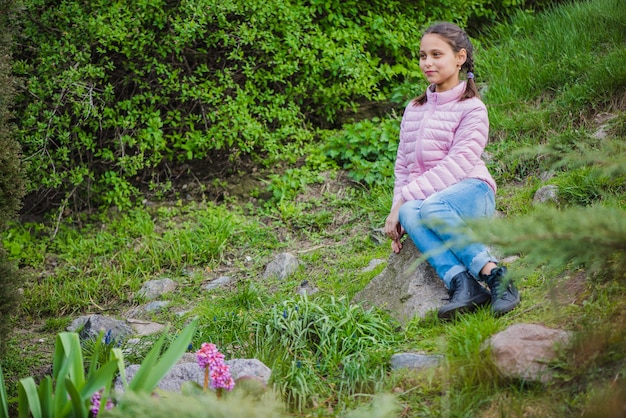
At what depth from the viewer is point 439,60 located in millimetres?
3910

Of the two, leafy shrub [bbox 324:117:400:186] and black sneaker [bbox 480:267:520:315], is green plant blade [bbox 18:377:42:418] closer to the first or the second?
black sneaker [bbox 480:267:520:315]

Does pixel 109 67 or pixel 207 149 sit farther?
pixel 207 149

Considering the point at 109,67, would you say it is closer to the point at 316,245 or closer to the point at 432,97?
the point at 316,245

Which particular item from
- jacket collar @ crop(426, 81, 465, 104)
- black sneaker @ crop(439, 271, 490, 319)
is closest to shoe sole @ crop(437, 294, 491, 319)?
black sneaker @ crop(439, 271, 490, 319)

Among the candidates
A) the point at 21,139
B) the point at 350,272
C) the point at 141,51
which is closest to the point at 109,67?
the point at 141,51

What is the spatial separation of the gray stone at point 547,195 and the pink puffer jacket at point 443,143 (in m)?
0.95

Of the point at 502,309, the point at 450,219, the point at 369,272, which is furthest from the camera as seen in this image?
the point at 369,272

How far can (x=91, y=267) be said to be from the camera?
5.73 meters

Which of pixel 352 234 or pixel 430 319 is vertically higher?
pixel 430 319

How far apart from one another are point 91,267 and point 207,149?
1680 millimetres

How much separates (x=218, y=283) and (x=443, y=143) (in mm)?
2242

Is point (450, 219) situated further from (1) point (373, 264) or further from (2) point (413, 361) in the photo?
(1) point (373, 264)

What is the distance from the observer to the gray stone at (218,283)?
17.4ft

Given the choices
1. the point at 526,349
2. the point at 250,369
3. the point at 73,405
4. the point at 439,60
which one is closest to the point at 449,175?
the point at 439,60
